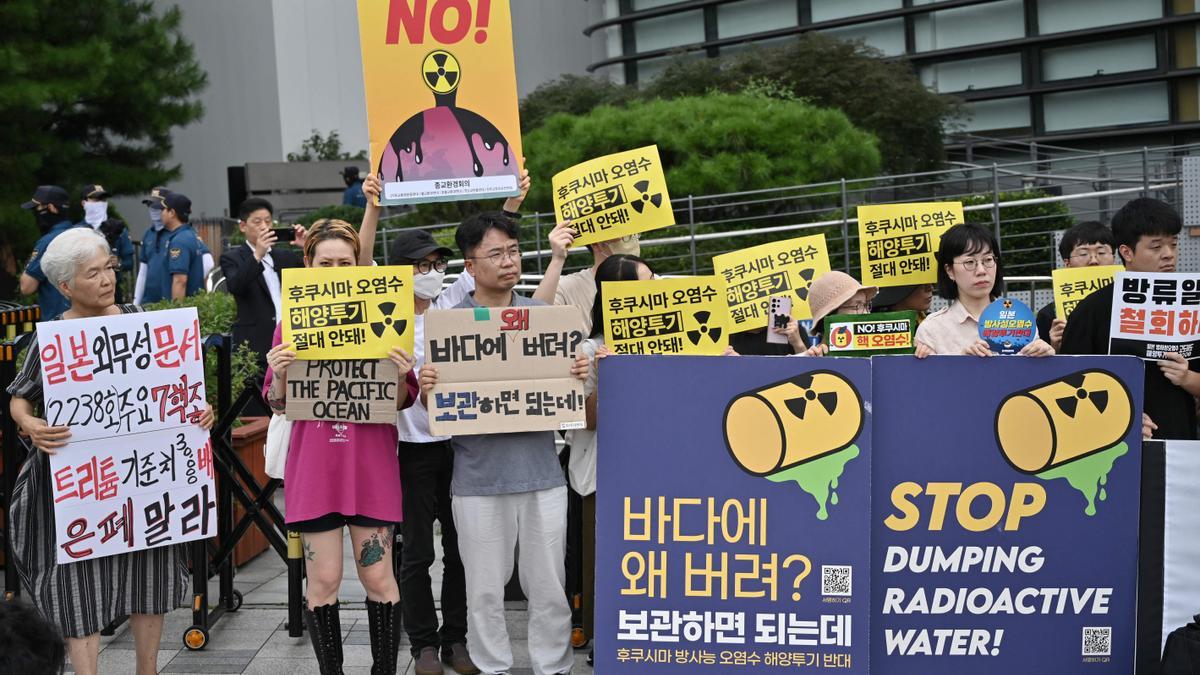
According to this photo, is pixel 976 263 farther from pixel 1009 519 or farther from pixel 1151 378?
pixel 1009 519

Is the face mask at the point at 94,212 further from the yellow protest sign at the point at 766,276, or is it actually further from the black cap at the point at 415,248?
the yellow protest sign at the point at 766,276

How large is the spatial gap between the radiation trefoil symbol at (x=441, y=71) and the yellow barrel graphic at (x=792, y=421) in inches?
79.9

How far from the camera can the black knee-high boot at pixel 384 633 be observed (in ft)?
16.0

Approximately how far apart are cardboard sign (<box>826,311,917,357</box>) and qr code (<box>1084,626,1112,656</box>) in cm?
122

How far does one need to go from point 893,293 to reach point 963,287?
1.32 meters

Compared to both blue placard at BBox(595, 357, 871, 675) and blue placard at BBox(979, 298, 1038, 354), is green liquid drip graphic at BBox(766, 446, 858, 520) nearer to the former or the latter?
blue placard at BBox(595, 357, 871, 675)

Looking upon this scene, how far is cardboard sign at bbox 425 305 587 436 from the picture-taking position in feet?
15.5

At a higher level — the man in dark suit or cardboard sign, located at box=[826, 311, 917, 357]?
the man in dark suit

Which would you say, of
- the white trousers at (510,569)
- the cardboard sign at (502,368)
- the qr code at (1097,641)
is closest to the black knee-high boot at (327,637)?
the white trousers at (510,569)

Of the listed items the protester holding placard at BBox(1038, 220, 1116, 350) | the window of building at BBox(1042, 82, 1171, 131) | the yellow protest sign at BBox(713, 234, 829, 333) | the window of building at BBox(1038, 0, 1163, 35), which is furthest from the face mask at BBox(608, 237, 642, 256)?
the window of building at BBox(1042, 82, 1171, 131)

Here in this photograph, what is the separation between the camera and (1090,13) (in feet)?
117

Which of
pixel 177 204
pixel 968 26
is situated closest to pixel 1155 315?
pixel 177 204

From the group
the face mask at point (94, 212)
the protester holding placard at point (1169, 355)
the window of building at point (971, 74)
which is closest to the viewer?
the protester holding placard at point (1169, 355)

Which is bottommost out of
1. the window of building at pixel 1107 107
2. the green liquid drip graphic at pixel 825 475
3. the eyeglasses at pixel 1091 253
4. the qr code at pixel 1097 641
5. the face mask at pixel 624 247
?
the qr code at pixel 1097 641
